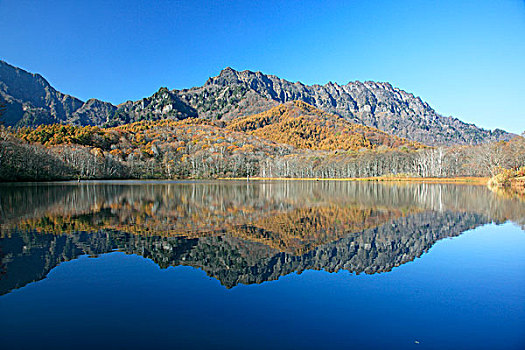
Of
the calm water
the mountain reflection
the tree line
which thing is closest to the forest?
the tree line

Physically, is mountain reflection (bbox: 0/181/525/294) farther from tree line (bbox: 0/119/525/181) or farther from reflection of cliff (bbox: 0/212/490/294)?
tree line (bbox: 0/119/525/181)

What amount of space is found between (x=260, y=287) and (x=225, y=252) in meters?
3.15

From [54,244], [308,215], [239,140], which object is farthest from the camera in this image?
[239,140]

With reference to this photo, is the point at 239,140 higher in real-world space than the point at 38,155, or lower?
higher

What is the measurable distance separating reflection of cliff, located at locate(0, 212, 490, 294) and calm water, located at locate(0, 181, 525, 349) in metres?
0.05

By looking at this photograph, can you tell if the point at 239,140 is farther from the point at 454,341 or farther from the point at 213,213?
the point at 454,341

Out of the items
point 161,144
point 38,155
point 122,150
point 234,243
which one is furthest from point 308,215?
point 161,144

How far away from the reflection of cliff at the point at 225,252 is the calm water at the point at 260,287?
51 millimetres

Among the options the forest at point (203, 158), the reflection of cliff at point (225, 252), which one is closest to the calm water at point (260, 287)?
the reflection of cliff at point (225, 252)

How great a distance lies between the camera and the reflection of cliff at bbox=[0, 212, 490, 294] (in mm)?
9008

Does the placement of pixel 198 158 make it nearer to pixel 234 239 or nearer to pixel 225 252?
pixel 234 239

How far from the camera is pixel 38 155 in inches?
2923

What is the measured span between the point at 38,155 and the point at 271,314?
8577cm

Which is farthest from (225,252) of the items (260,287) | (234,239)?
(260,287)
